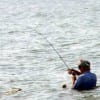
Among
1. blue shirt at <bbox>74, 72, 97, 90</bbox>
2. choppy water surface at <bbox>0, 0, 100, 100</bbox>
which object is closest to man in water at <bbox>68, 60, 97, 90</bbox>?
blue shirt at <bbox>74, 72, 97, 90</bbox>

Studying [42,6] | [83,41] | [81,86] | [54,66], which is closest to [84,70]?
[81,86]

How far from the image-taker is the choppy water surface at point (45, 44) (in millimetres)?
19484

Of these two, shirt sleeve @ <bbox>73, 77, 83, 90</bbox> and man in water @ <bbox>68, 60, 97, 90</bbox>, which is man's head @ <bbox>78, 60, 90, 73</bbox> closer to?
man in water @ <bbox>68, 60, 97, 90</bbox>

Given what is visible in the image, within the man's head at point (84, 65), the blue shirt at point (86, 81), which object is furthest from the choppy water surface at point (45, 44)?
the man's head at point (84, 65)

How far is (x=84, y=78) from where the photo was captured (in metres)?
17.6

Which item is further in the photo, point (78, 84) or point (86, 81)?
point (78, 84)

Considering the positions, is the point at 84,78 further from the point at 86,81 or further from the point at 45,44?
the point at 45,44

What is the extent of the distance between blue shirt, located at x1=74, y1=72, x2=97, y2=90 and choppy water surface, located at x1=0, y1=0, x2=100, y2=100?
0.19 meters

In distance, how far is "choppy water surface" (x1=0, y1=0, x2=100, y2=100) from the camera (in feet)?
63.9

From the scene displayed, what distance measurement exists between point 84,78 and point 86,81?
6.9 inches

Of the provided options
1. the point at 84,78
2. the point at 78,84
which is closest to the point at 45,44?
the point at 78,84

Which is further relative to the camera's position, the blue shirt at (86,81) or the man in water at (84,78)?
the blue shirt at (86,81)

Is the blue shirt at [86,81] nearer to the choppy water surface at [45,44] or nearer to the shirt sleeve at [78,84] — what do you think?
the shirt sleeve at [78,84]

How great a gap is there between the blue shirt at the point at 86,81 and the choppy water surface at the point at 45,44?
0.61 ft
